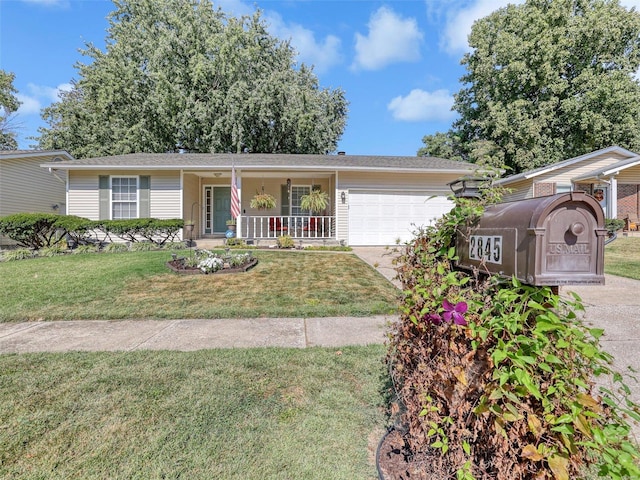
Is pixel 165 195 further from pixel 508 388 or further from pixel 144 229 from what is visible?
pixel 508 388

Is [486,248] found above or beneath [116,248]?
above

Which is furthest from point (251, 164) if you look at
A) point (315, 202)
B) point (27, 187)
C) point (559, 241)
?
point (559, 241)

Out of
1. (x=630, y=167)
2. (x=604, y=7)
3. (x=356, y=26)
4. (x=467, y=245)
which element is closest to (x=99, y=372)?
(x=467, y=245)

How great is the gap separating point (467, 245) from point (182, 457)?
1928mm

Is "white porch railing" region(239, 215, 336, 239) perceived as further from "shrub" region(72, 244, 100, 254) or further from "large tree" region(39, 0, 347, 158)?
"large tree" region(39, 0, 347, 158)

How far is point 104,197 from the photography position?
11734 millimetres

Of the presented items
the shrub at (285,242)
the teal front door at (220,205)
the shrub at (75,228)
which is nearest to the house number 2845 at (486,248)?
the shrub at (285,242)

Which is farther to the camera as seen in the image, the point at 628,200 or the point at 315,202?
the point at 628,200

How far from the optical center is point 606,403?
1.15 m

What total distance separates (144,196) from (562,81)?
24227mm

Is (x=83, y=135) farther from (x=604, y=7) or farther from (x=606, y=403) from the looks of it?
(x=604, y=7)

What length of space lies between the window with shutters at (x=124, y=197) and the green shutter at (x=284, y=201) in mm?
5473

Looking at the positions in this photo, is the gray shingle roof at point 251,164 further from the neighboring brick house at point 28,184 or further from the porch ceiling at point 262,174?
the neighboring brick house at point 28,184

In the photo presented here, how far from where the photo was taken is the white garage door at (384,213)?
11.9m
